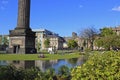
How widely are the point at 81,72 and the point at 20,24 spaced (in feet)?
246

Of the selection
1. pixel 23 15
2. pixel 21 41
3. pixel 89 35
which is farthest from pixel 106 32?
pixel 21 41

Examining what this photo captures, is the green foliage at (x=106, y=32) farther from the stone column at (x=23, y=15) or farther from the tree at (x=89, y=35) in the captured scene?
the stone column at (x=23, y=15)

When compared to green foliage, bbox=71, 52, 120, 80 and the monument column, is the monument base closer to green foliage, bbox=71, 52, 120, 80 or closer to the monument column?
the monument column

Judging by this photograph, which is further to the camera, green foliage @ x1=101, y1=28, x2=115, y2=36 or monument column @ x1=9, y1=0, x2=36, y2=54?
green foliage @ x1=101, y1=28, x2=115, y2=36

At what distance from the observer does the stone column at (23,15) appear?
82625mm

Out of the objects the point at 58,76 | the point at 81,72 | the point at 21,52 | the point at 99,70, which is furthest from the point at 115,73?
the point at 21,52

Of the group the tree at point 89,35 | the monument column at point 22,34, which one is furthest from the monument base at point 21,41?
the tree at point 89,35

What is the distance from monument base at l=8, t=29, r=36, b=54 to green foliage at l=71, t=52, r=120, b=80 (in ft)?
236

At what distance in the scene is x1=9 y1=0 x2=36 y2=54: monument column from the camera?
266 feet

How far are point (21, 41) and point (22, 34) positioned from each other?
1.98 metres

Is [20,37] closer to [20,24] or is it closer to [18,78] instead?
[20,24]

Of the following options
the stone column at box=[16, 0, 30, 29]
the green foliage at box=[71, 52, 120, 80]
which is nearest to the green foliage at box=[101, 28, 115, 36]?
the stone column at box=[16, 0, 30, 29]

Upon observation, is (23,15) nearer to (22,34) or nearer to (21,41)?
(22,34)

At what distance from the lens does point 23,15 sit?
272ft
